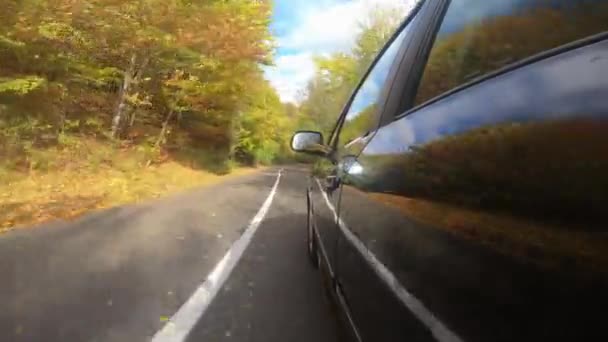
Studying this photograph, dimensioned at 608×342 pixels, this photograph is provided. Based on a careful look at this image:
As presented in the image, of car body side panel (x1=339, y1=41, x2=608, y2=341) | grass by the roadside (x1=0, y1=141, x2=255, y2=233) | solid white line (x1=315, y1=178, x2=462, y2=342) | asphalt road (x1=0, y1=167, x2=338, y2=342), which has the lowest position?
grass by the roadside (x1=0, y1=141, x2=255, y2=233)

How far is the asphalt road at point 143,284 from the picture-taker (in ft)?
8.45

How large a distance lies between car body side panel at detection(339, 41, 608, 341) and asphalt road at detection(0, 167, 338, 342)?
1.79m

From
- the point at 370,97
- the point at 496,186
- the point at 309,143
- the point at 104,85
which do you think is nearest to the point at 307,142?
the point at 309,143

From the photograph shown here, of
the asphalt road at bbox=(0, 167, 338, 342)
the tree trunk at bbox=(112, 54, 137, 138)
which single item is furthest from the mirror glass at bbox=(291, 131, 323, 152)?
the tree trunk at bbox=(112, 54, 137, 138)

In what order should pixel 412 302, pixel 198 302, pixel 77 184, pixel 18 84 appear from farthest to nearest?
1. pixel 77 184
2. pixel 18 84
3. pixel 198 302
4. pixel 412 302

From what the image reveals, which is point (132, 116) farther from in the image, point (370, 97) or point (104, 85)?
point (370, 97)

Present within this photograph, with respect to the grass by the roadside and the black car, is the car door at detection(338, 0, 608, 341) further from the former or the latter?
the grass by the roadside

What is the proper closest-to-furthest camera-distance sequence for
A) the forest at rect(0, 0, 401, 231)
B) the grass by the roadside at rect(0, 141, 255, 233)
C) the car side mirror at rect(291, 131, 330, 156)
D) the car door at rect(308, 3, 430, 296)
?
the car door at rect(308, 3, 430, 296) < the car side mirror at rect(291, 131, 330, 156) < the grass by the roadside at rect(0, 141, 255, 233) < the forest at rect(0, 0, 401, 231)

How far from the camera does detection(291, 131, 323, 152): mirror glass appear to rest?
368cm

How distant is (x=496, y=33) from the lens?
1160 mm

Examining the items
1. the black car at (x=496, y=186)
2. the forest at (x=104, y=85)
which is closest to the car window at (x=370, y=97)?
the black car at (x=496, y=186)

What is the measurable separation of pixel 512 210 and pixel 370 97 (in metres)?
1.94

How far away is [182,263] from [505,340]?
3.76 meters

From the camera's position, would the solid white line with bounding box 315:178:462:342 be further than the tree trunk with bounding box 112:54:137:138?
No
